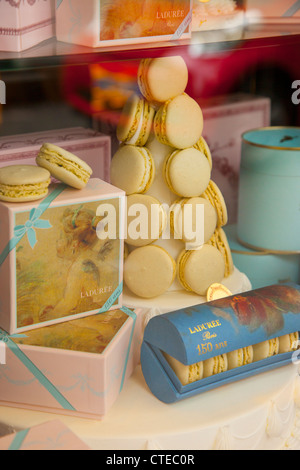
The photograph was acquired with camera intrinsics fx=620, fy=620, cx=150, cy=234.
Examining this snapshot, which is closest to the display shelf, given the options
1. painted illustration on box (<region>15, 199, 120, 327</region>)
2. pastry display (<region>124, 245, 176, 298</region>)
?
painted illustration on box (<region>15, 199, 120, 327</region>)

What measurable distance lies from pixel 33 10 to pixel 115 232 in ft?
1.27

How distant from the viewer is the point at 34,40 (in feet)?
3.18

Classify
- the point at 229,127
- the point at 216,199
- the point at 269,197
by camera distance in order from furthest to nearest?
the point at 229,127, the point at 269,197, the point at 216,199

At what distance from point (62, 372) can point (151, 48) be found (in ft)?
1.80

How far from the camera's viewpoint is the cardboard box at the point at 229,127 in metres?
1.58

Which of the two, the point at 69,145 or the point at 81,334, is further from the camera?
the point at 69,145

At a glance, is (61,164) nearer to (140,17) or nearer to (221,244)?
(140,17)

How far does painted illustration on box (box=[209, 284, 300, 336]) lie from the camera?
106cm

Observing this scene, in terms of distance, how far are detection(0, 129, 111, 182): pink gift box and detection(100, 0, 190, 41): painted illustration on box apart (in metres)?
0.33

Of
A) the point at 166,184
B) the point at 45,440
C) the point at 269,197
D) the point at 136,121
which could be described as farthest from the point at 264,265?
the point at 45,440

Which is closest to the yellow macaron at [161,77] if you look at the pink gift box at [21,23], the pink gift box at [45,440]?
the pink gift box at [21,23]

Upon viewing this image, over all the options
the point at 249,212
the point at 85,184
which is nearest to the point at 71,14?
the point at 85,184

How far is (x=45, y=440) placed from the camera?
0.79 m

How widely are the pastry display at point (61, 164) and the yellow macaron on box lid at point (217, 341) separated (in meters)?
0.27
